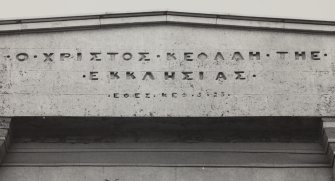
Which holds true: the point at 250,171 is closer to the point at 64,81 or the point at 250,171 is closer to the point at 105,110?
the point at 105,110

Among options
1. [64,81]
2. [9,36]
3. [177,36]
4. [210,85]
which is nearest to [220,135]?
[210,85]

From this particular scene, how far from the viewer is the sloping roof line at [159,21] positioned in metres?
17.3

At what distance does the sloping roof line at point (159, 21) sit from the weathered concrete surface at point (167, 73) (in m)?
0.14

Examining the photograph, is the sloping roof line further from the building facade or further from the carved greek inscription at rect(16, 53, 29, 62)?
the carved greek inscription at rect(16, 53, 29, 62)

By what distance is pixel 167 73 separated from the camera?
1700 centimetres

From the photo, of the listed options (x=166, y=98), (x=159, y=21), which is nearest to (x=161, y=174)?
(x=166, y=98)

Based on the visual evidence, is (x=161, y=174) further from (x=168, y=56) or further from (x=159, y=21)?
(x=159, y=21)

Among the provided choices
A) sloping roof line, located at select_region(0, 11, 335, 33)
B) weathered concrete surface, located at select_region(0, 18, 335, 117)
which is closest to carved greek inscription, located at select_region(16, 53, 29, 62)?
weathered concrete surface, located at select_region(0, 18, 335, 117)

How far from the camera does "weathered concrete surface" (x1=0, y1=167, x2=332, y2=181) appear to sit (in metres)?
16.2

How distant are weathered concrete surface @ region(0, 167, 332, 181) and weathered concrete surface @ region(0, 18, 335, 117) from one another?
1125 millimetres

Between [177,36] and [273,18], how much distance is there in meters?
2.04

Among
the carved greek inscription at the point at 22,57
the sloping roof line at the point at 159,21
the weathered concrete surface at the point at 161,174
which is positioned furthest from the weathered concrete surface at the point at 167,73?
the weathered concrete surface at the point at 161,174

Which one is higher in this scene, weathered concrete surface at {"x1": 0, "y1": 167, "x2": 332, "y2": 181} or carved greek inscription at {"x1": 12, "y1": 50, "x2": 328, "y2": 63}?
carved greek inscription at {"x1": 12, "y1": 50, "x2": 328, "y2": 63}

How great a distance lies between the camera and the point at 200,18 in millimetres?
17438
